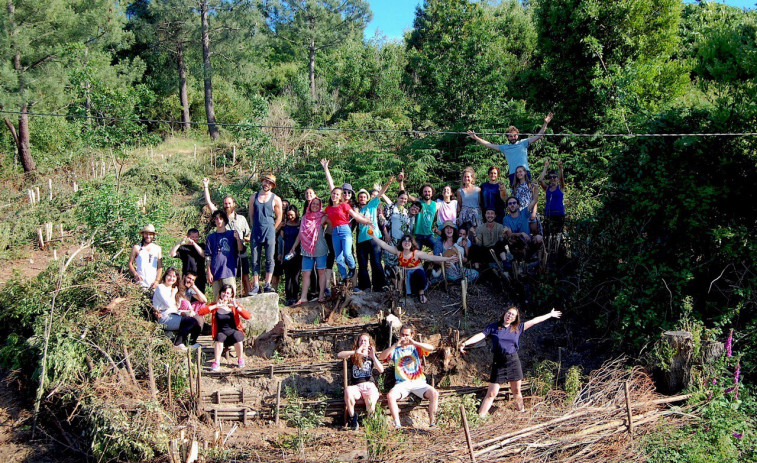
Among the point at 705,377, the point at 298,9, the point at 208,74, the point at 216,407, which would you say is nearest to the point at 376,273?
the point at 216,407

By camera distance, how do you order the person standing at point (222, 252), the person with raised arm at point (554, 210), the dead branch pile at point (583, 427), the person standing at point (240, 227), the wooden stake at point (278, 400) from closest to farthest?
the dead branch pile at point (583, 427)
the wooden stake at point (278, 400)
the person standing at point (222, 252)
the person standing at point (240, 227)
the person with raised arm at point (554, 210)

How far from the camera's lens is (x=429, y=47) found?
19141mm

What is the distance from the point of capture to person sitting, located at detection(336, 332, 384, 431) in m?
8.00

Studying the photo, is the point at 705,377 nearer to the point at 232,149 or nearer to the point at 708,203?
the point at 708,203

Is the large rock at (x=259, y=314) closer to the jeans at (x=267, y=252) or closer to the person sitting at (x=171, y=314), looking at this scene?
the jeans at (x=267, y=252)

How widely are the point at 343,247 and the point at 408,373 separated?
2268 mm

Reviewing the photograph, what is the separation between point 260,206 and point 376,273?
1.99 m

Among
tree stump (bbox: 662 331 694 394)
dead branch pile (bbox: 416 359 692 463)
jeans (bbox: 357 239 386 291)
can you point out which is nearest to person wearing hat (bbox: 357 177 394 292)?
jeans (bbox: 357 239 386 291)

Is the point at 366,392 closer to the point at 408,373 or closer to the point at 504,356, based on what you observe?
the point at 408,373

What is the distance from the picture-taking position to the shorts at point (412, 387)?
8.09m

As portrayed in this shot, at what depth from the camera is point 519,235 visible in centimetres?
995

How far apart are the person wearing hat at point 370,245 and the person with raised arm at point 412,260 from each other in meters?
0.15

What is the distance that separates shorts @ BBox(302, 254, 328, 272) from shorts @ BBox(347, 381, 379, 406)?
7.32ft

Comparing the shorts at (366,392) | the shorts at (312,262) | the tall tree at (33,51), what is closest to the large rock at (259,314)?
the shorts at (312,262)
